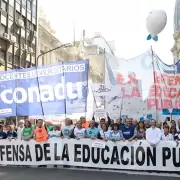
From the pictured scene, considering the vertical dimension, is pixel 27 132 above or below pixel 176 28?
below

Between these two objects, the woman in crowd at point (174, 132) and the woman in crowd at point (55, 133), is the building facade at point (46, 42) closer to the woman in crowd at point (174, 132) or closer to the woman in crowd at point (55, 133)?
the woman in crowd at point (55, 133)

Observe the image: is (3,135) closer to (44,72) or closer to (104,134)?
(44,72)

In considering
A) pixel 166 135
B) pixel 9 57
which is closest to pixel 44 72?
pixel 166 135

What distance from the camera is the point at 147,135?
10133mm

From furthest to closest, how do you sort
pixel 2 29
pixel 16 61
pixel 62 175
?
pixel 16 61 → pixel 2 29 → pixel 62 175

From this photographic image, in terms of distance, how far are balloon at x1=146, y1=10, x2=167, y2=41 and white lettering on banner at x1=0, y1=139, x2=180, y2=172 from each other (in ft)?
15.4

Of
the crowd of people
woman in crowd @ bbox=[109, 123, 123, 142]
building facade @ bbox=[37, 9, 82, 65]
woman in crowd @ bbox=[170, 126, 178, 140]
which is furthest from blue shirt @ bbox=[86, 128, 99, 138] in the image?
building facade @ bbox=[37, 9, 82, 65]

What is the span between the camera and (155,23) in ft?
43.4

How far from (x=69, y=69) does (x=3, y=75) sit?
2.27 metres

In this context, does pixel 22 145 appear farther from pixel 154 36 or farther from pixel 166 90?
pixel 154 36

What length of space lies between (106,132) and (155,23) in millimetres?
4662

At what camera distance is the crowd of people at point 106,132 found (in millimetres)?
10262

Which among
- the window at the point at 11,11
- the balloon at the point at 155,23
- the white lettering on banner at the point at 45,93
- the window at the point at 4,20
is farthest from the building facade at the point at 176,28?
the white lettering on banner at the point at 45,93

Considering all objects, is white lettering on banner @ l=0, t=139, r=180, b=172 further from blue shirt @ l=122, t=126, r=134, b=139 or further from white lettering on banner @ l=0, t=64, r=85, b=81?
white lettering on banner @ l=0, t=64, r=85, b=81
